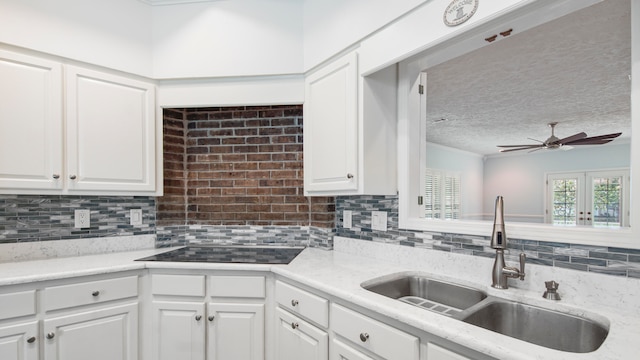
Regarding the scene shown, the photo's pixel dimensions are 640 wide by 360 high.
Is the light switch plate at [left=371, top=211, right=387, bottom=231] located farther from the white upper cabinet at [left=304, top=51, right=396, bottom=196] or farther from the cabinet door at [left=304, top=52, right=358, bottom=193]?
the cabinet door at [left=304, top=52, right=358, bottom=193]

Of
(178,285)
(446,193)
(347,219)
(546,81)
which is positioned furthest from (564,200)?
(178,285)

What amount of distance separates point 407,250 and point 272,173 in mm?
1171

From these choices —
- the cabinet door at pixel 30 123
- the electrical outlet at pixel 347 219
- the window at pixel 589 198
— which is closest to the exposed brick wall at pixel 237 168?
the electrical outlet at pixel 347 219

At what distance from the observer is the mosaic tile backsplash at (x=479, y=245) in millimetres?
1090

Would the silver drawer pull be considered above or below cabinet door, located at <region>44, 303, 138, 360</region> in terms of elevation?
above

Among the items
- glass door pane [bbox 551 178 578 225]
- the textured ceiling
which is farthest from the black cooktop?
glass door pane [bbox 551 178 578 225]

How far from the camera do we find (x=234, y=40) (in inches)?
84.7

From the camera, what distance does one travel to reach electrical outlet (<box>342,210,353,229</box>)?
213cm

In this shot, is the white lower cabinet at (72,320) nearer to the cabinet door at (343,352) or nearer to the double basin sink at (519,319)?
the cabinet door at (343,352)

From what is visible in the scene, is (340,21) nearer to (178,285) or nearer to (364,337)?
(364,337)

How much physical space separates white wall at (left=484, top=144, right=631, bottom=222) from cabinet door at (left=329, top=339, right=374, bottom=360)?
22.7 feet

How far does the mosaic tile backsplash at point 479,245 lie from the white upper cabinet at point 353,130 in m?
0.25

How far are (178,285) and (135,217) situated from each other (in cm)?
80

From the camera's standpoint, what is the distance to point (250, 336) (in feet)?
5.80
